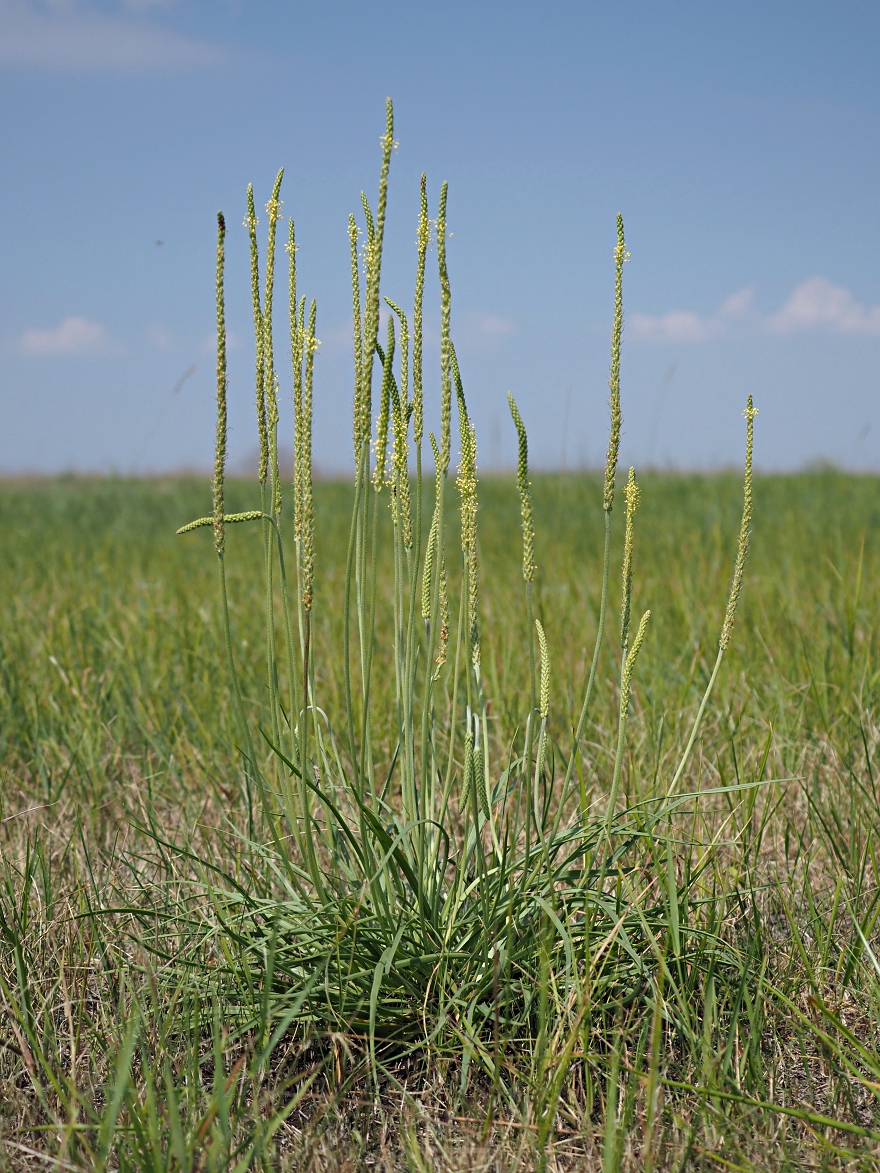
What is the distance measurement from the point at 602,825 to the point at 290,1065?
57 cm

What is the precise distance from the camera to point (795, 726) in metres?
2.29

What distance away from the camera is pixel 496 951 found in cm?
137

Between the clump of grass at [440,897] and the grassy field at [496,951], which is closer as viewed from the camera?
the grassy field at [496,951]

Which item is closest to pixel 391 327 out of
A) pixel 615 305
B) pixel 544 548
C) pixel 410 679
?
pixel 615 305

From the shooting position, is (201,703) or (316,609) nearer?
(201,703)

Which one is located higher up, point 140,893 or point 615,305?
point 615,305

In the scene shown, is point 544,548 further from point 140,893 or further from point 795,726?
point 140,893

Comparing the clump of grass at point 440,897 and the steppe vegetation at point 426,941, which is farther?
the clump of grass at point 440,897

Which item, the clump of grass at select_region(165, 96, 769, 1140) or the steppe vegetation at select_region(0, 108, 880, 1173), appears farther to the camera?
the clump of grass at select_region(165, 96, 769, 1140)

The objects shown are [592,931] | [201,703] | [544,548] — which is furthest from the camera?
[544,548]

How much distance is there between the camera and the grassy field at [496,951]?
1.21 m

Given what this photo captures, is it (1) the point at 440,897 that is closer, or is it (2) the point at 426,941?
(2) the point at 426,941

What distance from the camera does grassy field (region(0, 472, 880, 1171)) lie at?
1214 millimetres

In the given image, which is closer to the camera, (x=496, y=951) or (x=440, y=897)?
(x=496, y=951)
